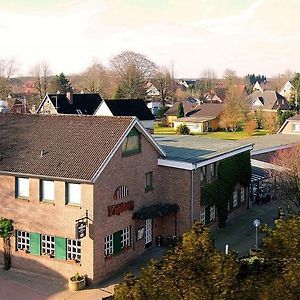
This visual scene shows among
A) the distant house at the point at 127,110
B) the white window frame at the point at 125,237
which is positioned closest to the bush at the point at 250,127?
the distant house at the point at 127,110

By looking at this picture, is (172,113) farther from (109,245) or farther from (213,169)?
(109,245)

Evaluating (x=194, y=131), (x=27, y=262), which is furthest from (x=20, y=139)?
(x=194, y=131)

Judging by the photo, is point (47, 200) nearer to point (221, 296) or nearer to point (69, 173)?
point (69, 173)

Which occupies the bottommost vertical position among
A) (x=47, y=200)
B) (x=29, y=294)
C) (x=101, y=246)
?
(x=29, y=294)

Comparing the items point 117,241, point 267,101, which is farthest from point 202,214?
point 267,101

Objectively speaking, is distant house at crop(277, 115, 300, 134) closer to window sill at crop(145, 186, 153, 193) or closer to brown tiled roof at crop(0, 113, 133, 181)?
window sill at crop(145, 186, 153, 193)

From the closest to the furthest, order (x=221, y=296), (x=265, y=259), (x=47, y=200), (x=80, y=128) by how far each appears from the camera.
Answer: (x=221, y=296) < (x=265, y=259) < (x=47, y=200) < (x=80, y=128)

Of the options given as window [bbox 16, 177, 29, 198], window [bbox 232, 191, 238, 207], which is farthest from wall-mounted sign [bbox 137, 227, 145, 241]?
window [bbox 232, 191, 238, 207]
